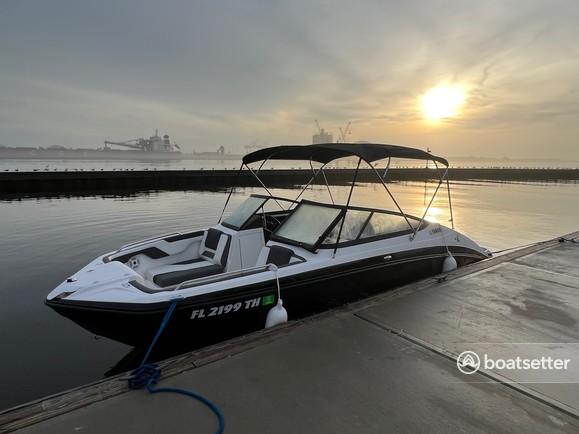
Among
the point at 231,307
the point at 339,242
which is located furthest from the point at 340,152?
the point at 231,307

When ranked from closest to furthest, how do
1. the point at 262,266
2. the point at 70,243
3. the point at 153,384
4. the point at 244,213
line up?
the point at 153,384, the point at 262,266, the point at 244,213, the point at 70,243

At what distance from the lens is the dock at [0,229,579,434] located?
2.77 m

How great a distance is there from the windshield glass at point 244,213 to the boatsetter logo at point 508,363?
4.59 m

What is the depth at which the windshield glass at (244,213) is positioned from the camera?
7164 millimetres

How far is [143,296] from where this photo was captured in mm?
4422

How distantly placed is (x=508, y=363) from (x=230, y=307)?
11.0 ft

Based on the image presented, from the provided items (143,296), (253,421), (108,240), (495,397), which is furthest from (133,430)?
(108,240)

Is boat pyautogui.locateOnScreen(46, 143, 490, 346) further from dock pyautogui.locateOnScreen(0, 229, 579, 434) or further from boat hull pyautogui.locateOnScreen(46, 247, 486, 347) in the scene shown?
dock pyautogui.locateOnScreen(0, 229, 579, 434)

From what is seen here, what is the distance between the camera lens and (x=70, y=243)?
11.7 meters

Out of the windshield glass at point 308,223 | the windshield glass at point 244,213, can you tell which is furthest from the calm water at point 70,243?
the windshield glass at point 308,223

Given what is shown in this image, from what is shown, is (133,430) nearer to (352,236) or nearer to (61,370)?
(61,370)

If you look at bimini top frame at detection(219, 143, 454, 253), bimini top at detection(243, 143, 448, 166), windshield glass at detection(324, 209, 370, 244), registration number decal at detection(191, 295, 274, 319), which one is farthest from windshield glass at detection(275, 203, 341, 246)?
registration number decal at detection(191, 295, 274, 319)

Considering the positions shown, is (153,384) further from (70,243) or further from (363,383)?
(70,243)

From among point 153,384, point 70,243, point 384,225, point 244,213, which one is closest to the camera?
point 153,384
